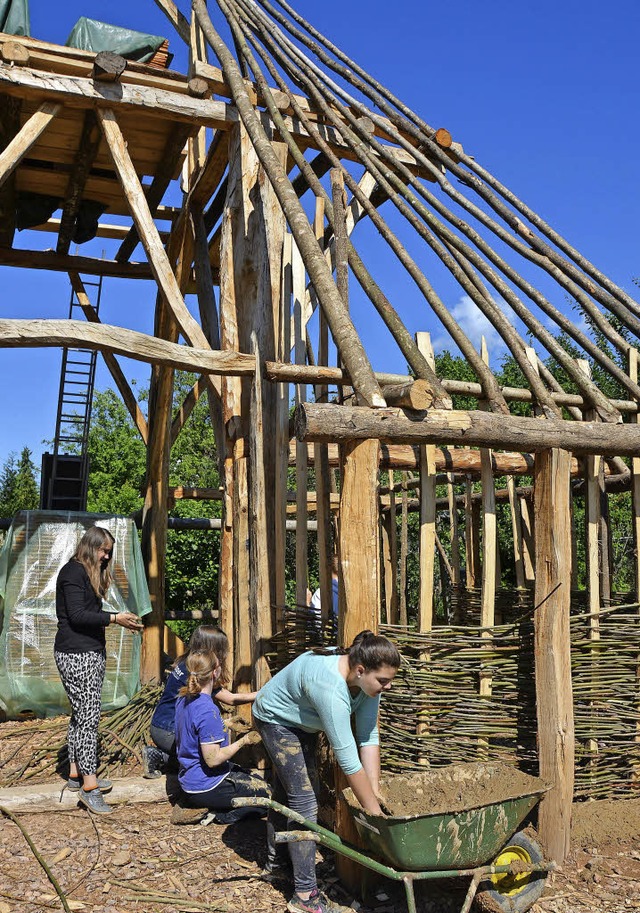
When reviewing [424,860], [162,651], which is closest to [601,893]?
[424,860]

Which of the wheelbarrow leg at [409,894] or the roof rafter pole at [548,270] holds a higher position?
the roof rafter pole at [548,270]

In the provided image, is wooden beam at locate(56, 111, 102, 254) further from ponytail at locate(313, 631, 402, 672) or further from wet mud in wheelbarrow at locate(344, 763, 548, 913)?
wet mud in wheelbarrow at locate(344, 763, 548, 913)

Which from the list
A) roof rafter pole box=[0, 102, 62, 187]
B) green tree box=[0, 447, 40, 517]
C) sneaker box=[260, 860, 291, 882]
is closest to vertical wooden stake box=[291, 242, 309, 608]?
sneaker box=[260, 860, 291, 882]

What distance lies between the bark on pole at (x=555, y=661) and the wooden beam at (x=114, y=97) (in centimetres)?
417

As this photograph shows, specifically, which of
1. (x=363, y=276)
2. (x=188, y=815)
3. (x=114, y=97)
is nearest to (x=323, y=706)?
(x=188, y=815)

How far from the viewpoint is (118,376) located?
8.98m

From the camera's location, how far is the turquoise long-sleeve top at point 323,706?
3428 millimetres

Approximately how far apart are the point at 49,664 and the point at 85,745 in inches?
87.1

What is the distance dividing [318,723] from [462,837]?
0.81 meters

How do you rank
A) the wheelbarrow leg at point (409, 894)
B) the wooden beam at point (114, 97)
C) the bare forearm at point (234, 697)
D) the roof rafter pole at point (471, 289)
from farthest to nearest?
the wooden beam at point (114, 97) < the roof rafter pole at point (471, 289) < the bare forearm at point (234, 697) < the wheelbarrow leg at point (409, 894)

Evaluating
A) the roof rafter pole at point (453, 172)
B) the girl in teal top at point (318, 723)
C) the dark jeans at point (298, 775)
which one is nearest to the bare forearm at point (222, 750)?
the girl in teal top at point (318, 723)

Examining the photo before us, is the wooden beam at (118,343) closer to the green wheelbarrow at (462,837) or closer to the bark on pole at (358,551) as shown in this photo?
the bark on pole at (358,551)

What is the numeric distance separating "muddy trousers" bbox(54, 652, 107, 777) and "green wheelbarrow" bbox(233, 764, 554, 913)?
189 centimetres

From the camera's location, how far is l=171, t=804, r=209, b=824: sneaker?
4688 millimetres
